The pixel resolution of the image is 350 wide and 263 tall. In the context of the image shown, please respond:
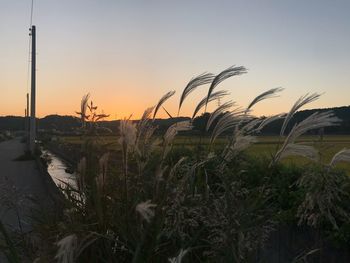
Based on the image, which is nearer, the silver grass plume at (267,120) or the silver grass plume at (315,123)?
the silver grass plume at (315,123)

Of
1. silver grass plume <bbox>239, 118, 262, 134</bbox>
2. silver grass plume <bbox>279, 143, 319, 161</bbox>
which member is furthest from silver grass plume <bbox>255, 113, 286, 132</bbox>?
silver grass plume <bbox>279, 143, 319, 161</bbox>

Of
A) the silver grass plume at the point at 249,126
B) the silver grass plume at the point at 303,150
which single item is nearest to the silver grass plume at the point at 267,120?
the silver grass plume at the point at 249,126

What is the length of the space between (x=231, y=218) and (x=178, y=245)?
0.71 metres

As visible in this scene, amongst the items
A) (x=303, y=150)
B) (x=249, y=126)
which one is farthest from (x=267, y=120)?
(x=303, y=150)

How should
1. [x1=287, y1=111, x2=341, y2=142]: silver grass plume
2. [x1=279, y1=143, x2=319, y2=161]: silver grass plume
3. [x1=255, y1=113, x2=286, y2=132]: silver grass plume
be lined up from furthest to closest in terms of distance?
[x1=255, y1=113, x2=286, y2=132]: silver grass plume, [x1=279, y1=143, x2=319, y2=161]: silver grass plume, [x1=287, y1=111, x2=341, y2=142]: silver grass plume

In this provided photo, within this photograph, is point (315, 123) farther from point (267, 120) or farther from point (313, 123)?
point (267, 120)

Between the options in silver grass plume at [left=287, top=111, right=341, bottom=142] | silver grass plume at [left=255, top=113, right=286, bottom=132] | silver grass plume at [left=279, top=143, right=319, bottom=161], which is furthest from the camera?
silver grass plume at [left=255, top=113, right=286, bottom=132]

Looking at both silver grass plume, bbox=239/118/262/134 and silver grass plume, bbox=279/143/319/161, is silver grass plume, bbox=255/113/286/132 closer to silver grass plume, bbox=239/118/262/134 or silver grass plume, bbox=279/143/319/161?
silver grass plume, bbox=239/118/262/134

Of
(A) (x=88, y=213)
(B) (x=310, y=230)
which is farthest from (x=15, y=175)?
(A) (x=88, y=213)

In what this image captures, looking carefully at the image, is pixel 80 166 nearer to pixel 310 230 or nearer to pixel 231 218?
pixel 231 218

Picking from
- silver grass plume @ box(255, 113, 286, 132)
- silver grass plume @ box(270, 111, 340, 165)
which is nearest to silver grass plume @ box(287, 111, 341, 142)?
silver grass plume @ box(270, 111, 340, 165)

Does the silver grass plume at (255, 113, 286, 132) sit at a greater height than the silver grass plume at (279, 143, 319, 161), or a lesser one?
greater

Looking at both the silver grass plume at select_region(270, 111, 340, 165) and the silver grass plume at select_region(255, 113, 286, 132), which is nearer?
the silver grass plume at select_region(270, 111, 340, 165)

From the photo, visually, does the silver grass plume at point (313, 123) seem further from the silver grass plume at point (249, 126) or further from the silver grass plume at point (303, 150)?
the silver grass plume at point (249, 126)
